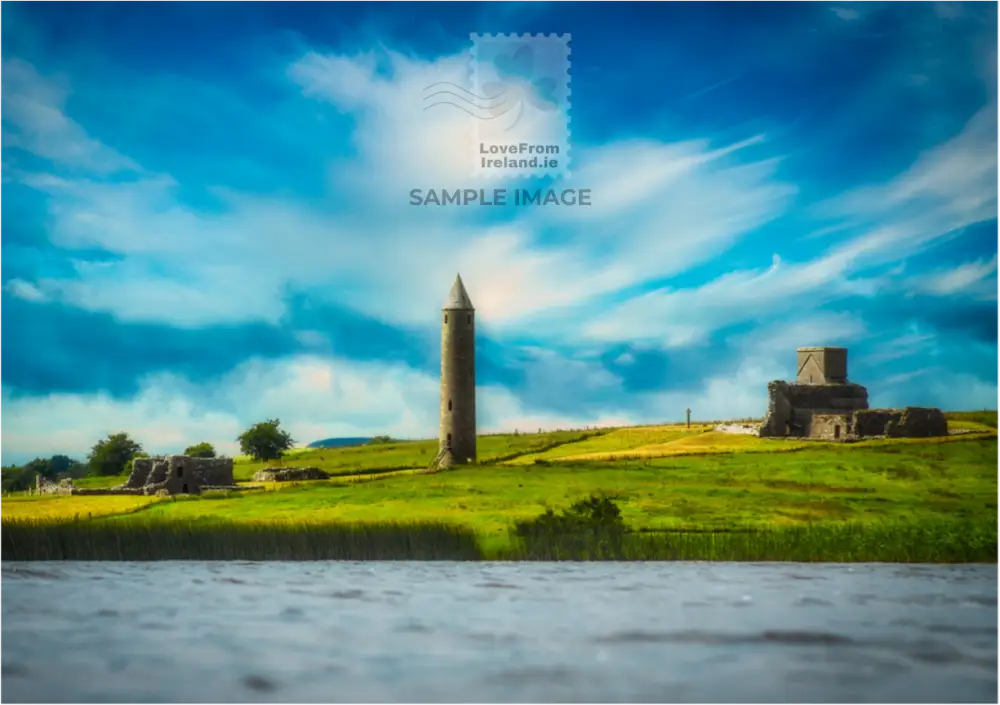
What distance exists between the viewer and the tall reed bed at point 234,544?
24.8 meters

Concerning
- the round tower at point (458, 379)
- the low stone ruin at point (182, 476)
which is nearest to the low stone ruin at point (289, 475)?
the low stone ruin at point (182, 476)

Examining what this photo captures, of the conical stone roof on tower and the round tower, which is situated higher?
the conical stone roof on tower

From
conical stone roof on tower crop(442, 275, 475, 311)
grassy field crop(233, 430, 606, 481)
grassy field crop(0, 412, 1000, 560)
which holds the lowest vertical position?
grassy field crop(0, 412, 1000, 560)

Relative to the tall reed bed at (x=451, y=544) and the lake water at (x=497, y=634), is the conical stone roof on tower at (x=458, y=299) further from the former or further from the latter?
the lake water at (x=497, y=634)

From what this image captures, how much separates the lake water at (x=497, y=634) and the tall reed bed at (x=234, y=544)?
1.25m

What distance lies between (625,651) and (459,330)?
49.9 metres

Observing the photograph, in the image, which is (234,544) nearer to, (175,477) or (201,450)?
(175,477)

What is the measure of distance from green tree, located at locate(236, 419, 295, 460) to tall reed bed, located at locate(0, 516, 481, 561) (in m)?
54.5

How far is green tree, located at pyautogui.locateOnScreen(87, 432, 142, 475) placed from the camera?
256 feet

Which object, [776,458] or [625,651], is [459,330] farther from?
[625,651]

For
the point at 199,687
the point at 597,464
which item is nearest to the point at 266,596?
the point at 199,687

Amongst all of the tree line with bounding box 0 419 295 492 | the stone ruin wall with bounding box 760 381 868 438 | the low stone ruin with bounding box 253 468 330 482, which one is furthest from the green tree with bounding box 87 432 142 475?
the stone ruin wall with bounding box 760 381 868 438

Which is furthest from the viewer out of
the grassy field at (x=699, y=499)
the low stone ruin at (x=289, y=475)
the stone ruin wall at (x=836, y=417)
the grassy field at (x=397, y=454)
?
the grassy field at (x=397, y=454)

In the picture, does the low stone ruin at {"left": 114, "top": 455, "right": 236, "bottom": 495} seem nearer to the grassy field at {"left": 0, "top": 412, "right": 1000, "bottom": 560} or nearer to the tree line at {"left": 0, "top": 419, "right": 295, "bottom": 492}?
the grassy field at {"left": 0, "top": 412, "right": 1000, "bottom": 560}
